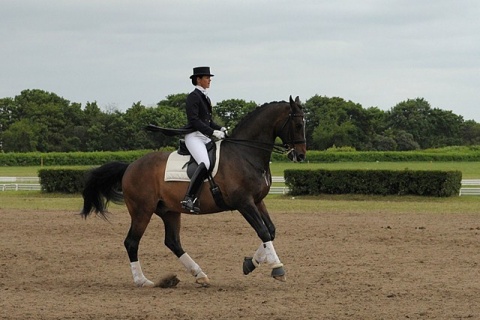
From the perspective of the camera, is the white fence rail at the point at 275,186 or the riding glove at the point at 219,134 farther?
the white fence rail at the point at 275,186

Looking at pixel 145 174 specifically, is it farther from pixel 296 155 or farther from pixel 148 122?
pixel 148 122

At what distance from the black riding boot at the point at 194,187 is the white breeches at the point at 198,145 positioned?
89mm

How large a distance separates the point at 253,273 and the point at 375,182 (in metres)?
16.1

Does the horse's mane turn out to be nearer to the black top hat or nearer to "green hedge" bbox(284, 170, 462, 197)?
the black top hat

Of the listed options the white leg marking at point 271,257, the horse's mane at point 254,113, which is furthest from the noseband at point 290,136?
the white leg marking at point 271,257

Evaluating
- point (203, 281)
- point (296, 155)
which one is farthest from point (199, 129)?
point (203, 281)

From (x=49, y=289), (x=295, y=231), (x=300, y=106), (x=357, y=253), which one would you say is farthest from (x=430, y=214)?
(x=49, y=289)

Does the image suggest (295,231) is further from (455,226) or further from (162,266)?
(162,266)

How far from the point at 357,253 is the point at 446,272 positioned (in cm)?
244

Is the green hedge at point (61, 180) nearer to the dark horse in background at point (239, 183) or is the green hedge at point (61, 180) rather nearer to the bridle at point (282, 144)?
the dark horse in background at point (239, 183)

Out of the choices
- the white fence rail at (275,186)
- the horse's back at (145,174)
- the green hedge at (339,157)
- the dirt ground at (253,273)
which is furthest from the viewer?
the green hedge at (339,157)

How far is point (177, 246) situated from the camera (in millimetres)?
10945

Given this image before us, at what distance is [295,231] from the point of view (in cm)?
1702

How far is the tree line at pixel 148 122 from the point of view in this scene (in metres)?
72.1
